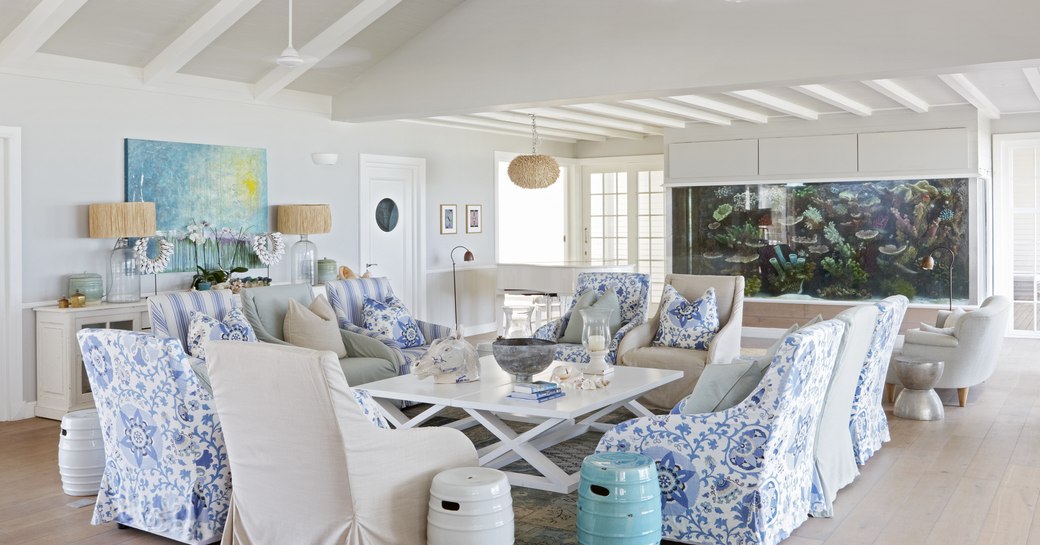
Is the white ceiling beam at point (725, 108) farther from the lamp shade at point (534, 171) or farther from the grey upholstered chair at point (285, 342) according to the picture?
the grey upholstered chair at point (285, 342)

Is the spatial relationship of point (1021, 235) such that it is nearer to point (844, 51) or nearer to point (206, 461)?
point (844, 51)

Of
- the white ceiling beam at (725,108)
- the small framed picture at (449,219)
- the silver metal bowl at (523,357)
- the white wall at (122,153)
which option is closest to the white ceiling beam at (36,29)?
the white wall at (122,153)

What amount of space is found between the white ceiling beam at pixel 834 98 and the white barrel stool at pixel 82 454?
5.30 meters

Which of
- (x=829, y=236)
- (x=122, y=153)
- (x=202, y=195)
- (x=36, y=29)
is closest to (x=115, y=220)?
(x=122, y=153)

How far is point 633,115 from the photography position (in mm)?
9180

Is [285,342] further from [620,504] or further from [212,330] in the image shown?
[620,504]

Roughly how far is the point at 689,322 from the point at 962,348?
5.95ft

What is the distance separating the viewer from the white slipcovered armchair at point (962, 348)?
625 cm

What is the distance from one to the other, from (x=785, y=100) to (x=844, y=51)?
2.67 metres

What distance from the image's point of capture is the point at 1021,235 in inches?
383

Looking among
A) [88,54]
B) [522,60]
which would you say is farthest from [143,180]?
[522,60]

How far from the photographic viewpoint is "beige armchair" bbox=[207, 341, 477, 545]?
308cm

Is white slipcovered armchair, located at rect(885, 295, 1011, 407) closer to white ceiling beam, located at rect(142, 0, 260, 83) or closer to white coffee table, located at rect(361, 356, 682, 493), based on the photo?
white coffee table, located at rect(361, 356, 682, 493)

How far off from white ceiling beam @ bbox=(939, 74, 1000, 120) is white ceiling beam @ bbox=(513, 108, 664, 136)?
330 cm
